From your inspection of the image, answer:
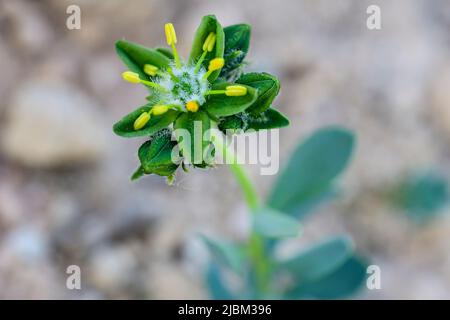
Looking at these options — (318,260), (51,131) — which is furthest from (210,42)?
(51,131)

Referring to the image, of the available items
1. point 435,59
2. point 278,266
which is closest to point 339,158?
point 278,266

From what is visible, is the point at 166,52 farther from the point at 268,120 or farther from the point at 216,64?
the point at 268,120

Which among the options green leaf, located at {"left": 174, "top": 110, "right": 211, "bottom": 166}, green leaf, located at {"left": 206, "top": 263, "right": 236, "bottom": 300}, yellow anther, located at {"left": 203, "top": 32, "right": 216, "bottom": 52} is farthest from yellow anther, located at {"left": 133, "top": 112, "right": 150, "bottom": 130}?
green leaf, located at {"left": 206, "top": 263, "right": 236, "bottom": 300}

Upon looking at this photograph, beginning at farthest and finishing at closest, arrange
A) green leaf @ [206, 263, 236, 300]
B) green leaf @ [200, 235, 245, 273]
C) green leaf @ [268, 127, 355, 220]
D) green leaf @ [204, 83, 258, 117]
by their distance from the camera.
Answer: green leaf @ [206, 263, 236, 300] → green leaf @ [268, 127, 355, 220] → green leaf @ [200, 235, 245, 273] → green leaf @ [204, 83, 258, 117]

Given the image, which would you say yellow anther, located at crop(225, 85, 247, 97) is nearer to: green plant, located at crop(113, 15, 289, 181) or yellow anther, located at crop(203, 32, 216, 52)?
green plant, located at crop(113, 15, 289, 181)

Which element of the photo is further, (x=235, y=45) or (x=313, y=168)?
(x=313, y=168)

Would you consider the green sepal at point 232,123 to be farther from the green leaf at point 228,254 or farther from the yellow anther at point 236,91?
the green leaf at point 228,254
